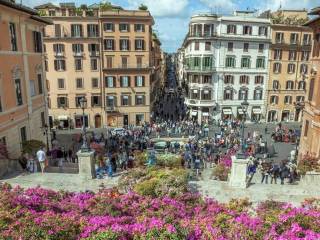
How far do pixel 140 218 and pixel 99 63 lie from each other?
36171 millimetres

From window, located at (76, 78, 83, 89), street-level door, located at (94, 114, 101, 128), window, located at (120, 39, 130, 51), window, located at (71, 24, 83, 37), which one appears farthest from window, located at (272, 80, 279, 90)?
window, located at (71, 24, 83, 37)

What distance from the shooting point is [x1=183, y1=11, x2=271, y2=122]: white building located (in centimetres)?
4475

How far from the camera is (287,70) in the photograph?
47.8 meters

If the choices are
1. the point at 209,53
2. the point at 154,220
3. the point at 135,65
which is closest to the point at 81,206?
the point at 154,220

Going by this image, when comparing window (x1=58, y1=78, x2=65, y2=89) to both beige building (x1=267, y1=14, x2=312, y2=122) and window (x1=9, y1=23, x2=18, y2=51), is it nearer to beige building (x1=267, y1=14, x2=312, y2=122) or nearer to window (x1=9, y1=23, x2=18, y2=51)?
window (x1=9, y1=23, x2=18, y2=51)

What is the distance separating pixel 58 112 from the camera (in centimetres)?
4344

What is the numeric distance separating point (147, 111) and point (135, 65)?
23.1 ft

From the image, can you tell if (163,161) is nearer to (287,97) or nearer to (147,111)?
(147,111)

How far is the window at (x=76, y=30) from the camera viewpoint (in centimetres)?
4056

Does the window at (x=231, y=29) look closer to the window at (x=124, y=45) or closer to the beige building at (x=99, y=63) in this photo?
the beige building at (x=99, y=63)

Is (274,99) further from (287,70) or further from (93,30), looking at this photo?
Answer: (93,30)

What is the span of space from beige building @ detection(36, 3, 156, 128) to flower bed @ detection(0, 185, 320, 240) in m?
33.0

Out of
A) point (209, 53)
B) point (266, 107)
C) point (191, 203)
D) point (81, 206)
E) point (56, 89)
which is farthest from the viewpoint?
point (266, 107)

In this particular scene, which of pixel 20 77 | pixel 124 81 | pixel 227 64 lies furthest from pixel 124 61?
pixel 20 77
